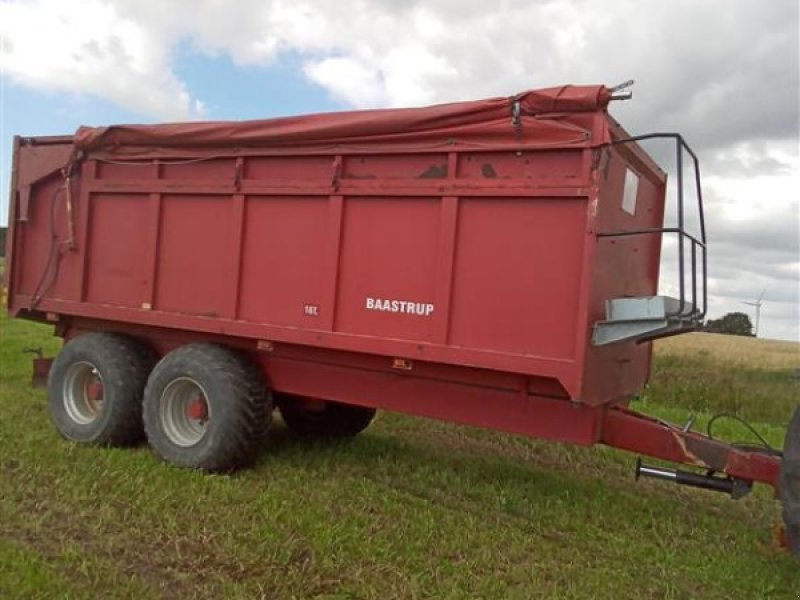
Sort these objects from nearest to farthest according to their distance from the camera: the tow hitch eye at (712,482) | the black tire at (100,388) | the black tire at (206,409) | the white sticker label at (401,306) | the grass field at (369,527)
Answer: the grass field at (369,527) → the tow hitch eye at (712,482) → the white sticker label at (401,306) → the black tire at (206,409) → the black tire at (100,388)

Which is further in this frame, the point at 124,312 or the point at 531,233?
the point at 124,312

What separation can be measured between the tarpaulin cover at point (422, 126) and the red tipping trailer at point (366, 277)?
0.02 metres

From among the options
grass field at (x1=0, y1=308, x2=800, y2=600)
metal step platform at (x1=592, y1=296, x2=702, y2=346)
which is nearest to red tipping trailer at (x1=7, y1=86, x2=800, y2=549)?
metal step platform at (x1=592, y1=296, x2=702, y2=346)

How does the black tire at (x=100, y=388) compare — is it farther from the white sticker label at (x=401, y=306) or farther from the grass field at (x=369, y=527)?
the white sticker label at (x=401, y=306)

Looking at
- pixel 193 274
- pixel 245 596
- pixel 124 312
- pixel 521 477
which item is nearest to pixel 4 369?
pixel 124 312

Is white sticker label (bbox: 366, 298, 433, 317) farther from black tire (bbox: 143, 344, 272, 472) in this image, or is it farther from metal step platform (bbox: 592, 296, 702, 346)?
black tire (bbox: 143, 344, 272, 472)

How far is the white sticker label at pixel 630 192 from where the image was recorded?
515 cm

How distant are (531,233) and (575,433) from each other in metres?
1.26

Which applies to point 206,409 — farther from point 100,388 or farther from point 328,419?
point 328,419

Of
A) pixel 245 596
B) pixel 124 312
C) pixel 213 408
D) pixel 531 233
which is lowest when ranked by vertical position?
pixel 245 596

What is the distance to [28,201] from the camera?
728cm

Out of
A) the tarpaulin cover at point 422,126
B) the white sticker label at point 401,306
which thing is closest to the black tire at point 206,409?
the white sticker label at point 401,306

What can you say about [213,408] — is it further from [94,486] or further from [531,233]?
[531,233]

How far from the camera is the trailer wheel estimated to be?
14.2 ft
